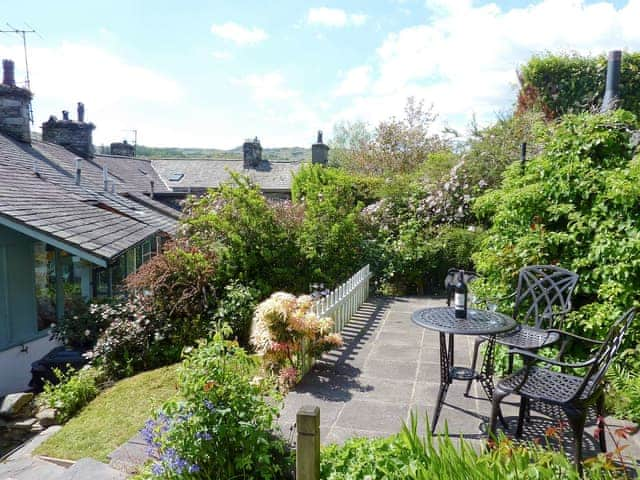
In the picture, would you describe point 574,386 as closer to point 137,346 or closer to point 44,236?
point 137,346

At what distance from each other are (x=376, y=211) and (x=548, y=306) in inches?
316

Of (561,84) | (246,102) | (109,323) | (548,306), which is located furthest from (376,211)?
(246,102)

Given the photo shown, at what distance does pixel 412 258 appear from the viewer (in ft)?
34.2

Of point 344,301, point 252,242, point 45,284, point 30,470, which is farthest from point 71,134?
point 30,470

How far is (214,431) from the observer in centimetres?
288

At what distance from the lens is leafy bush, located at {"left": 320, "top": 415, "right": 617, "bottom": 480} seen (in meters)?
2.36

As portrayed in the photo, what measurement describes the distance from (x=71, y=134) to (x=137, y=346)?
14.4 metres

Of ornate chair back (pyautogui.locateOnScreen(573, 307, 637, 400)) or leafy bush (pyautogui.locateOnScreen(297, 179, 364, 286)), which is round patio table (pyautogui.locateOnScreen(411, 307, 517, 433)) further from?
leafy bush (pyautogui.locateOnScreen(297, 179, 364, 286))

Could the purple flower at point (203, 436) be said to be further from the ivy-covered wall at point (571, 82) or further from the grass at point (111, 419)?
the ivy-covered wall at point (571, 82)

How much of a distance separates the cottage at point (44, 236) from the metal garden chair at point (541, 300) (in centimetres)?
605

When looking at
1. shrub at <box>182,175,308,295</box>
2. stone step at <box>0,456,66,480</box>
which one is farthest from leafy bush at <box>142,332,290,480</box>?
shrub at <box>182,175,308,295</box>

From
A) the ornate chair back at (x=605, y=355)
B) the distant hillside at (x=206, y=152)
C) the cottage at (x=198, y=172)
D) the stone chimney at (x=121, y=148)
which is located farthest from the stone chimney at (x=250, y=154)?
the ornate chair back at (x=605, y=355)

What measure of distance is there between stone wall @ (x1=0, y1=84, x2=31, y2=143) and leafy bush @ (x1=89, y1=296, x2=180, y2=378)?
1015 cm

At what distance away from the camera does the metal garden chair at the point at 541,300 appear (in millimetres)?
4344
